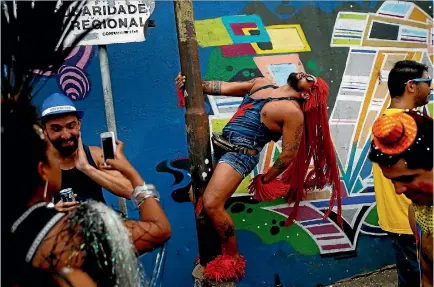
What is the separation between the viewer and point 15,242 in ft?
6.13

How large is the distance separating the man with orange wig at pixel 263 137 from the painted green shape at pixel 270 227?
0.40 m

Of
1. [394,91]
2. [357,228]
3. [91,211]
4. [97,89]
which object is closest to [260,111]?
[394,91]

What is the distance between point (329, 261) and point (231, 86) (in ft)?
6.11

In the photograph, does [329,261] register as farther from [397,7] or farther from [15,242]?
[15,242]

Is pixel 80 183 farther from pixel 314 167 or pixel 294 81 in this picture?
pixel 314 167

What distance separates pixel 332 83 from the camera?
4.55 m

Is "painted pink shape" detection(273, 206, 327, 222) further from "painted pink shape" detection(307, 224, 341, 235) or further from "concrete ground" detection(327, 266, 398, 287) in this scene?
"concrete ground" detection(327, 266, 398, 287)

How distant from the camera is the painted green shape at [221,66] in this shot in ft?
14.1

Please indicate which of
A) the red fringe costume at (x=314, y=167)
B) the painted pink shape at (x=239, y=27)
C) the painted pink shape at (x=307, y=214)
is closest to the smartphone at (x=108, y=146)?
the red fringe costume at (x=314, y=167)

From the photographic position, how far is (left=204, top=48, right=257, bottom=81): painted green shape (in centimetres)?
429

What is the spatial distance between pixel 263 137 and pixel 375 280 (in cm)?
188

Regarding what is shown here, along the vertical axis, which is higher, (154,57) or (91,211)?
(154,57)

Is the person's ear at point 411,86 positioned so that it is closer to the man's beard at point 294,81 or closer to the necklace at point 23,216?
the man's beard at point 294,81

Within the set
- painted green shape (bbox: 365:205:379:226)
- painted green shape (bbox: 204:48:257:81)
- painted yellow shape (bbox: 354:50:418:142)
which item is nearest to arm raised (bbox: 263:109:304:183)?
painted green shape (bbox: 204:48:257:81)
